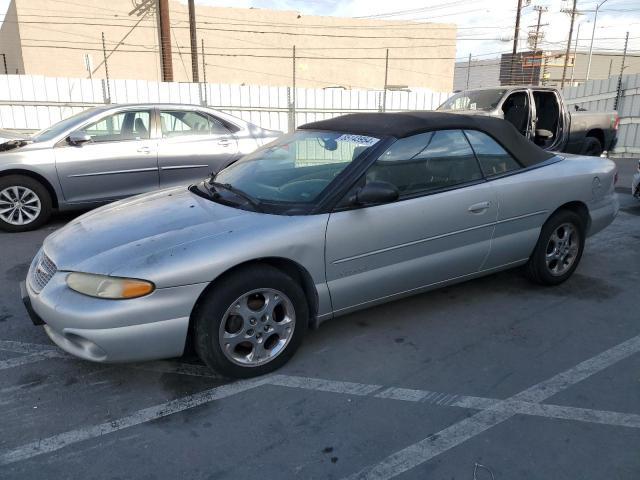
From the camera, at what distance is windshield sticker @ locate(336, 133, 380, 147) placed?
354cm

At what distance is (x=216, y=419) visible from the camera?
273cm

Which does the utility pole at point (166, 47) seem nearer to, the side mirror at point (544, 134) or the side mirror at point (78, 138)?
the side mirror at point (78, 138)

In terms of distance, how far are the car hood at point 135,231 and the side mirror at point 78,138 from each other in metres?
3.00

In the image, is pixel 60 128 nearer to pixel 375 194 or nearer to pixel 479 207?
pixel 375 194

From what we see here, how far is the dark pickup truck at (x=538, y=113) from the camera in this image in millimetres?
9641

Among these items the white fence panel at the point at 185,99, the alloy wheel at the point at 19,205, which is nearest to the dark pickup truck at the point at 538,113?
the white fence panel at the point at 185,99

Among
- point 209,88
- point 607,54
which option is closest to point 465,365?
point 209,88

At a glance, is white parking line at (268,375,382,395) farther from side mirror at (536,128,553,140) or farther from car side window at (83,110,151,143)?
side mirror at (536,128,553,140)

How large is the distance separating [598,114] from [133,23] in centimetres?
2857

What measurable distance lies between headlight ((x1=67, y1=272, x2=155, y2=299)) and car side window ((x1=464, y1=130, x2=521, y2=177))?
2569 mm

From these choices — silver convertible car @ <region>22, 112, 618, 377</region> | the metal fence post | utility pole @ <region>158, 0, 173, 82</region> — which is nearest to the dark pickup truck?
the metal fence post

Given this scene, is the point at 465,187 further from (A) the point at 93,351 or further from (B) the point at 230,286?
(A) the point at 93,351

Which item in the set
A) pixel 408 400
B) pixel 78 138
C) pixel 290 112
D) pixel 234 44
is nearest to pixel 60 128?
pixel 78 138

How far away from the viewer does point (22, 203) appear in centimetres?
618
